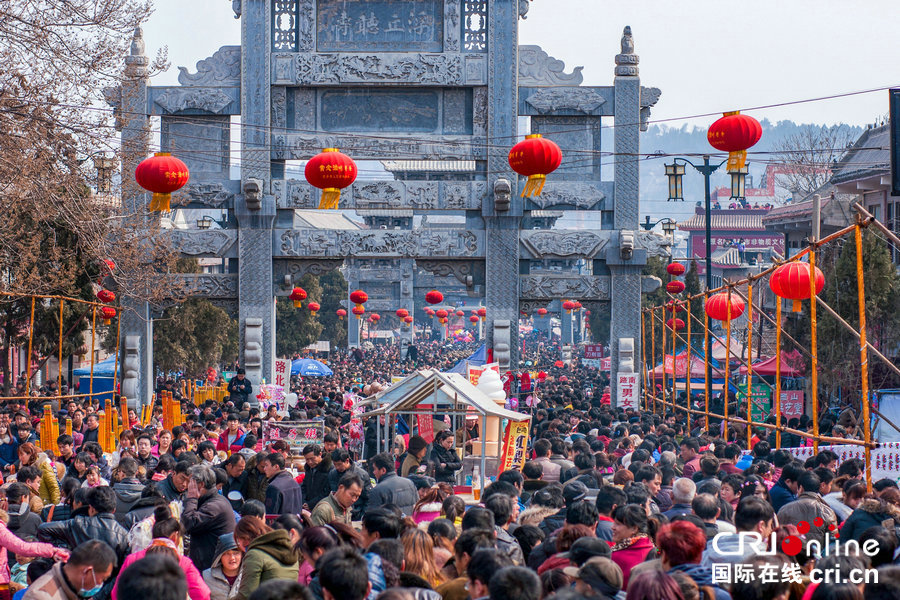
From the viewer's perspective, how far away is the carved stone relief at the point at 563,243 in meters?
26.7

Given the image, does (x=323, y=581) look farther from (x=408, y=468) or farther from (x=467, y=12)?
(x=467, y=12)

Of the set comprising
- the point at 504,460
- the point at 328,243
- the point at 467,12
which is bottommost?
the point at 504,460

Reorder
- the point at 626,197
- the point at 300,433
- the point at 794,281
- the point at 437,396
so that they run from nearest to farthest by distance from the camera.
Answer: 1. the point at 794,281
2. the point at 437,396
3. the point at 300,433
4. the point at 626,197

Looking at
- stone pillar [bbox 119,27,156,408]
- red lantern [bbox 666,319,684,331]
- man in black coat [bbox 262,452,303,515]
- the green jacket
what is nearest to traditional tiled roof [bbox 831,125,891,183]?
red lantern [bbox 666,319,684,331]

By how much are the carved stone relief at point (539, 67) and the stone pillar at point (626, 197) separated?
138 centimetres

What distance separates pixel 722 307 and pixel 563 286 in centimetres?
853

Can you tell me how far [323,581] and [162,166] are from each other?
42.2 ft

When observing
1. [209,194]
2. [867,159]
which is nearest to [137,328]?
[209,194]

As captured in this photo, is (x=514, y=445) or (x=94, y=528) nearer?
(x=94, y=528)

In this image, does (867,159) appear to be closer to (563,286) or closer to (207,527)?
(563,286)

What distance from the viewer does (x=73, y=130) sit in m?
13.5

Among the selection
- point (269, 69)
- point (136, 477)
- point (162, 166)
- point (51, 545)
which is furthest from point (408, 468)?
point (269, 69)

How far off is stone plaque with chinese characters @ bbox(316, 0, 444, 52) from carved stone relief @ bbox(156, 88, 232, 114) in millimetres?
2649

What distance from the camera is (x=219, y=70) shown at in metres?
27.1
